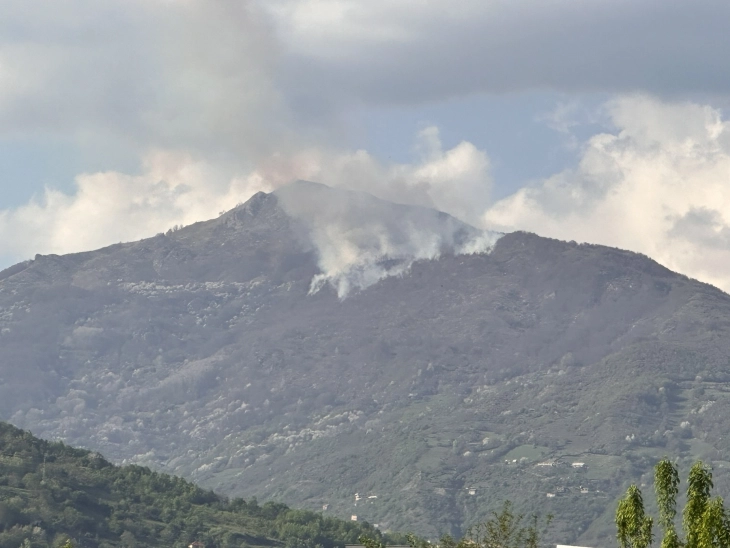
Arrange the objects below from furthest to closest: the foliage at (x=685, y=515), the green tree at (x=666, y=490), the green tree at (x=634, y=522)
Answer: the green tree at (x=634, y=522), the green tree at (x=666, y=490), the foliage at (x=685, y=515)

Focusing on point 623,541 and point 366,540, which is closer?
point 623,541

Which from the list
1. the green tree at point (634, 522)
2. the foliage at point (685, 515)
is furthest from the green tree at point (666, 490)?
the green tree at point (634, 522)

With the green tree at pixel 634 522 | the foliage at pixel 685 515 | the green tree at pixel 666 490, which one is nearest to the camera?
the foliage at pixel 685 515

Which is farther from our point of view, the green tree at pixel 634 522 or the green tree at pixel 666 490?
the green tree at pixel 634 522

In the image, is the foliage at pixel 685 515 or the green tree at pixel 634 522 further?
the green tree at pixel 634 522

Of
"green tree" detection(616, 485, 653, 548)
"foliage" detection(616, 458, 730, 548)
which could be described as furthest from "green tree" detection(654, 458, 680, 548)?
"green tree" detection(616, 485, 653, 548)

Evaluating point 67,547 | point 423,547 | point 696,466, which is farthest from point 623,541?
point 423,547

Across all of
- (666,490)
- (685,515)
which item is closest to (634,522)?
(666,490)

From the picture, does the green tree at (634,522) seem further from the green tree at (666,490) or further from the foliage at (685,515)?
the green tree at (666,490)

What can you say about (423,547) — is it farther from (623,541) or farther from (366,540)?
(623,541)

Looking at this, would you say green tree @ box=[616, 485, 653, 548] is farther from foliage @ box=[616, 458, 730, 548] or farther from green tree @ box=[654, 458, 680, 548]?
green tree @ box=[654, 458, 680, 548]

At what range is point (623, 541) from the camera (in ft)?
281

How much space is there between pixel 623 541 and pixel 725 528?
490 inches

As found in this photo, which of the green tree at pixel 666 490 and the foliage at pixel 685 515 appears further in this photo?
the green tree at pixel 666 490
